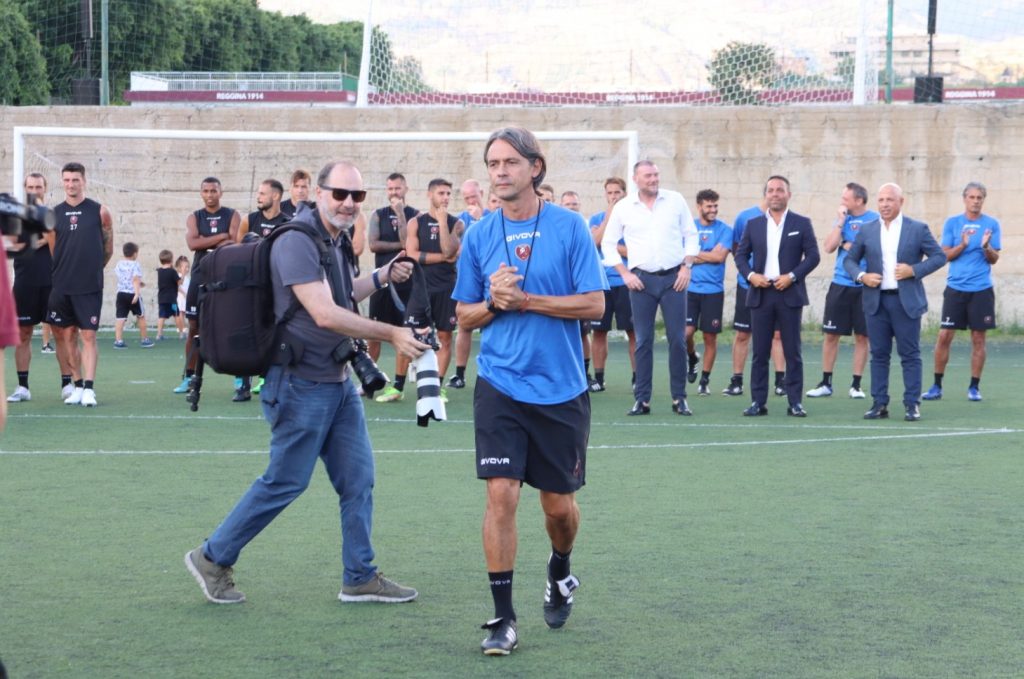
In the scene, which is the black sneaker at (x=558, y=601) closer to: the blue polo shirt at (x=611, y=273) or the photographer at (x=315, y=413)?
the photographer at (x=315, y=413)

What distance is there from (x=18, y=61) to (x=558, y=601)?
41365 mm

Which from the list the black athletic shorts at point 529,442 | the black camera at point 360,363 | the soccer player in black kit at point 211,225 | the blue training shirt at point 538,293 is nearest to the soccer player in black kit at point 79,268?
the soccer player in black kit at point 211,225

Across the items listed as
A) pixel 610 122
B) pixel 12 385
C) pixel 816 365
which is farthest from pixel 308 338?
pixel 610 122

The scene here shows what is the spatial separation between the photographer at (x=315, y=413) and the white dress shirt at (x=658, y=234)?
6.66 meters

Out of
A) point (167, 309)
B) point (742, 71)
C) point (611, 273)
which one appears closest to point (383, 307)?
point (611, 273)

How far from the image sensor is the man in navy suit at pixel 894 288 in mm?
12281

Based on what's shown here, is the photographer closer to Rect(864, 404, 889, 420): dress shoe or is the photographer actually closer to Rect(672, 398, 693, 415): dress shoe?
Rect(672, 398, 693, 415): dress shoe

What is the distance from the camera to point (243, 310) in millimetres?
5781

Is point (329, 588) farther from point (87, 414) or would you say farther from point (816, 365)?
point (816, 365)

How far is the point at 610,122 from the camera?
21281mm

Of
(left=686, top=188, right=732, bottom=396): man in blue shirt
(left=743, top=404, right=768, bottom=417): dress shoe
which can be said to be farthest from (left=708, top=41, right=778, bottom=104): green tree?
(left=743, top=404, right=768, bottom=417): dress shoe

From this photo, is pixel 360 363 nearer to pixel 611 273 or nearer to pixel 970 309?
pixel 611 273

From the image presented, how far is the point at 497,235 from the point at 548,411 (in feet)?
2.39

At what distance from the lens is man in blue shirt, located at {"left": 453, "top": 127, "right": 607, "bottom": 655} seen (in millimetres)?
5461
